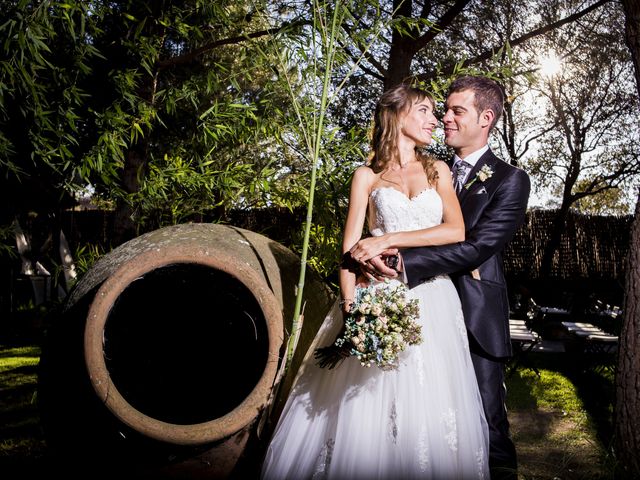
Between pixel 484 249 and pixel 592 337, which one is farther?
pixel 592 337

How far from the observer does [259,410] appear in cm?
293

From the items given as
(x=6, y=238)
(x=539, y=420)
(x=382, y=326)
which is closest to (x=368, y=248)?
(x=382, y=326)

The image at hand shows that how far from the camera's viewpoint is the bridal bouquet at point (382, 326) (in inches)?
98.2

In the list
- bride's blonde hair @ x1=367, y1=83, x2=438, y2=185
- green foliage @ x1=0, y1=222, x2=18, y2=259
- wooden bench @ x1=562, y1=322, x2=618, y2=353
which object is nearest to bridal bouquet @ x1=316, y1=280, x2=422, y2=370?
bride's blonde hair @ x1=367, y1=83, x2=438, y2=185

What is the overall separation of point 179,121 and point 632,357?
24.3 feet

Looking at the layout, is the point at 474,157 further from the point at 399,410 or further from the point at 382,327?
the point at 399,410

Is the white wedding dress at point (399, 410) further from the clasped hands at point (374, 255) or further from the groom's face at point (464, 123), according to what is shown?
the groom's face at point (464, 123)

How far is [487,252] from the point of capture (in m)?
2.97

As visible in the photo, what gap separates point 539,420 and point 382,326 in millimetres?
3880

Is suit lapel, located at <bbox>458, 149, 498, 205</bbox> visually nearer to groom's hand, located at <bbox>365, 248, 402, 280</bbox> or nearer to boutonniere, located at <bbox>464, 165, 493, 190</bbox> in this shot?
boutonniere, located at <bbox>464, 165, 493, 190</bbox>

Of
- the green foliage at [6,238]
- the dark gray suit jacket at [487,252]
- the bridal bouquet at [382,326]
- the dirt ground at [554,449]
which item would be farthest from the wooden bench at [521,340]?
the green foliage at [6,238]

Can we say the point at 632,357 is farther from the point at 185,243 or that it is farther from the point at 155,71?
the point at 155,71

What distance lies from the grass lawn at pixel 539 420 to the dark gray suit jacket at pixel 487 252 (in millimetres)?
1398

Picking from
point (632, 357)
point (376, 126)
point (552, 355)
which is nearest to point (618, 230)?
point (552, 355)
